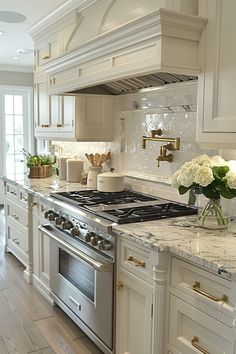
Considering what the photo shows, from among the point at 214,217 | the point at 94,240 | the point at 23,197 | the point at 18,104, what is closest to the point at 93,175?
the point at 23,197

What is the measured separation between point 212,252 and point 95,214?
930 millimetres

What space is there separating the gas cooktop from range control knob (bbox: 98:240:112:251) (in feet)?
0.44

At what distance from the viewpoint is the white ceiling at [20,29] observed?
3.35 metres

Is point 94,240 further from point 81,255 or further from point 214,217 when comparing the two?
point 214,217

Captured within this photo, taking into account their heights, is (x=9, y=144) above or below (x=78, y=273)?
above

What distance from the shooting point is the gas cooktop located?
7.55 feet

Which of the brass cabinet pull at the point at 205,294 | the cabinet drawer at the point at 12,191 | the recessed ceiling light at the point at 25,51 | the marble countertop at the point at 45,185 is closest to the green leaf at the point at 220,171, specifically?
the brass cabinet pull at the point at 205,294

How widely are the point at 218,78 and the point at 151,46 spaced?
400 millimetres

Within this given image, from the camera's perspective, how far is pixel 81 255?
8.07ft

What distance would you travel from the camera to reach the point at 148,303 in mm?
1927

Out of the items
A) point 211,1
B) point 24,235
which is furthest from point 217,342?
point 24,235

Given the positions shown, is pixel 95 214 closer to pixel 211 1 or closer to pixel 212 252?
pixel 212 252

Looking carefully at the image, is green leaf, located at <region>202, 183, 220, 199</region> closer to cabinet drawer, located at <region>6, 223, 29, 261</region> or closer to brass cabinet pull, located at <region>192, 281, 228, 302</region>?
brass cabinet pull, located at <region>192, 281, 228, 302</region>

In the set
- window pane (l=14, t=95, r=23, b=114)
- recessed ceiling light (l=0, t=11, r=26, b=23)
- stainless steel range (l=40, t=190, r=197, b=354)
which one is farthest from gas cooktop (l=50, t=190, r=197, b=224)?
window pane (l=14, t=95, r=23, b=114)
